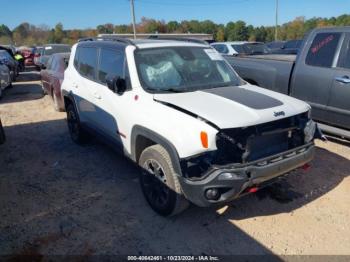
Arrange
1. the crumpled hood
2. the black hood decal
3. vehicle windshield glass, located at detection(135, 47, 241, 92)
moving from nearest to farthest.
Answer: the crumpled hood < the black hood decal < vehicle windshield glass, located at detection(135, 47, 241, 92)

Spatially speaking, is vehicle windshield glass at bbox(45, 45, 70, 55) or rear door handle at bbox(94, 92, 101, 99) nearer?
rear door handle at bbox(94, 92, 101, 99)

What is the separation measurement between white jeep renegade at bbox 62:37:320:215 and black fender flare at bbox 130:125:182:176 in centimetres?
1

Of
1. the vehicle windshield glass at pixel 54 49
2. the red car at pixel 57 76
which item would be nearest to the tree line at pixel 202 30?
the vehicle windshield glass at pixel 54 49

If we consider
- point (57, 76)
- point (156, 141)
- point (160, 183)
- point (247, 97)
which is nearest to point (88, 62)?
point (156, 141)

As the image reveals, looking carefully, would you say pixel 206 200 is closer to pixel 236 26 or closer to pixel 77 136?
pixel 77 136

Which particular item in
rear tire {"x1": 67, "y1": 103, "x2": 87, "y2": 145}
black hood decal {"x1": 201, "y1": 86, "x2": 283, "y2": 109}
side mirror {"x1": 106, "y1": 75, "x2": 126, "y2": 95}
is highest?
side mirror {"x1": 106, "y1": 75, "x2": 126, "y2": 95}

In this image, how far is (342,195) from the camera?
13.5 ft

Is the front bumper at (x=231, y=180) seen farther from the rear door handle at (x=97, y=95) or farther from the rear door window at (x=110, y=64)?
the rear door handle at (x=97, y=95)

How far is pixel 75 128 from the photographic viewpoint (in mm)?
6219

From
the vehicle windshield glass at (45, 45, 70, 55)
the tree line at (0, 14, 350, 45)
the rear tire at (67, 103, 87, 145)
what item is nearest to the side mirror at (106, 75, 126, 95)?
the rear tire at (67, 103, 87, 145)

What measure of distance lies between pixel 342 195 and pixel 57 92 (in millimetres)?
7018

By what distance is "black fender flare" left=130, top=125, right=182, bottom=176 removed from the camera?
10.6 ft

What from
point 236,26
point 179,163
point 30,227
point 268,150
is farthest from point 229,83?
point 236,26

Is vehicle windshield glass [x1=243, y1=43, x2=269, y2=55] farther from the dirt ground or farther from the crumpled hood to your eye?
the crumpled hood
